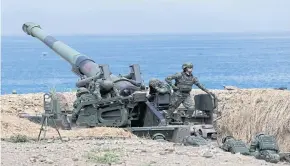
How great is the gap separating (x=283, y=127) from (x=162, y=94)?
8.10 ft

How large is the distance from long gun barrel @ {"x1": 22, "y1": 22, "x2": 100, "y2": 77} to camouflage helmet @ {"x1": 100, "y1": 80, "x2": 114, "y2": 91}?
849mm

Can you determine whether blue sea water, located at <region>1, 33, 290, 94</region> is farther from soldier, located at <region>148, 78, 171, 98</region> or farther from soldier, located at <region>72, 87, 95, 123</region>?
soldier, located at <region>148, 78, 171, 98</region>

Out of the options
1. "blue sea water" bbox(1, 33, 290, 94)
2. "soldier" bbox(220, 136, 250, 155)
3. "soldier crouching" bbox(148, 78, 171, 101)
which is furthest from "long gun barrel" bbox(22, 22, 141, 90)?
"blue sea water" bbox(1, 33, 290, 94)

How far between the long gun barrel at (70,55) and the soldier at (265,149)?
14.6ft

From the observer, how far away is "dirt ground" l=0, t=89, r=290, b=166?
33.6 ft

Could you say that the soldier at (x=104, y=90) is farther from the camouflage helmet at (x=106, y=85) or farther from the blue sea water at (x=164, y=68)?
the blue sea water at (x=164, y=68)

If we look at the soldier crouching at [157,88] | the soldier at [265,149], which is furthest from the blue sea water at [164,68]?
the soldier at [265,149]

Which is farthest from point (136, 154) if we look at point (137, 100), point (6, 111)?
point (6, 111)

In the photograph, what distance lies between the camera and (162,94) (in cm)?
1477

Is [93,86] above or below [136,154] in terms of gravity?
above

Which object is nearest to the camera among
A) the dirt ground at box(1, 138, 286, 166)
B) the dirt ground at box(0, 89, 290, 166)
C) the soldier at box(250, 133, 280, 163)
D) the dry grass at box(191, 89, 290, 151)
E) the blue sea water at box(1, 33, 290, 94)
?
the dirt ground at box(1, 138, 286, 166)

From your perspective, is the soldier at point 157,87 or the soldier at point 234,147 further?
the soldier at point 157,87

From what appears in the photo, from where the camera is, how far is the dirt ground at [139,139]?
33.6 feet

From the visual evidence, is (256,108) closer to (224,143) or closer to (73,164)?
(224,143)
